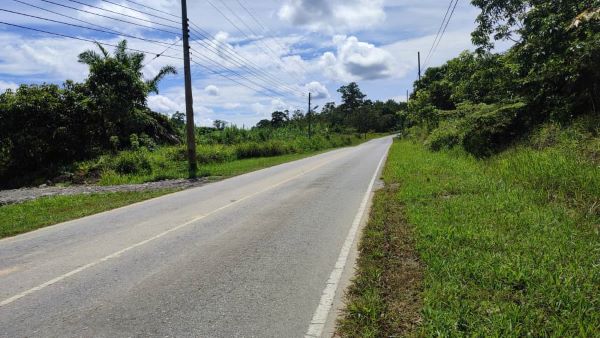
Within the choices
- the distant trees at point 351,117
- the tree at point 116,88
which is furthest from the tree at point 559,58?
the distant trees at point 351,117

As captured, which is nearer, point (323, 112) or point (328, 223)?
point (328, 223)

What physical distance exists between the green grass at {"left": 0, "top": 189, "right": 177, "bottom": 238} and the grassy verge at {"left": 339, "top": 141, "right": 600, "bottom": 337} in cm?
777

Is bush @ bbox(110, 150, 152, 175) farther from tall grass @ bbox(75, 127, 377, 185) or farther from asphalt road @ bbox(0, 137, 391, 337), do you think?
asphalt road @ bbox(0, 137, 391, 337)

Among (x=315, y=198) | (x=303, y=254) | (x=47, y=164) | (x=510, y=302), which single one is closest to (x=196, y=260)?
(x=303, y=254)

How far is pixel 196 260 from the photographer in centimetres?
632

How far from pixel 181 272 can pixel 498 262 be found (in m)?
4.06

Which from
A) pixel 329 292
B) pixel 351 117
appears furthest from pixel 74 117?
pixel 351 117

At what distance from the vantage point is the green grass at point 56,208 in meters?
10.0

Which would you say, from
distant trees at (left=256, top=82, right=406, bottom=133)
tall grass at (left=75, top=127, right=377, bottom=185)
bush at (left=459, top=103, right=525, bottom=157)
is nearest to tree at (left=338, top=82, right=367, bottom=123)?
distant trees at (left=256, top=82, right=406, bottom=133)

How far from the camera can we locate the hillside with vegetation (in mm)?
3928

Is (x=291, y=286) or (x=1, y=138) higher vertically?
(x=1, y=138)

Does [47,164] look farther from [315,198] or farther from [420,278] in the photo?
[420,278]

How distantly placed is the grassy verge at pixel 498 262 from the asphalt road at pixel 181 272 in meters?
0.69

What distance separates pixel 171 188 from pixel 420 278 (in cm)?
1326
